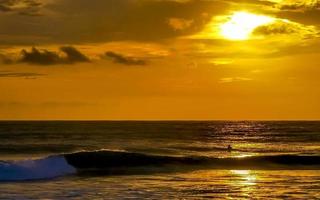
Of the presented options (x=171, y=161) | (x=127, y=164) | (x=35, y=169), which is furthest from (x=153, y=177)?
(x=171, y=161)

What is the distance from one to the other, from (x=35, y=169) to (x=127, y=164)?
11238 millimetres

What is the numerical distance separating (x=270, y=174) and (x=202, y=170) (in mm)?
5953

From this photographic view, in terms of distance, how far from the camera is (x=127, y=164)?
50.6 metres

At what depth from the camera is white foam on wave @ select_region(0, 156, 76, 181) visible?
126 ft

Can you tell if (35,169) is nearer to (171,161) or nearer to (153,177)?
(153,177)

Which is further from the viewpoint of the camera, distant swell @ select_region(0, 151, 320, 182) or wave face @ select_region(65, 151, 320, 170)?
wave face @ select_region(65, 151, 320, 170)

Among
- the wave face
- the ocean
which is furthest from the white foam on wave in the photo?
the wave face

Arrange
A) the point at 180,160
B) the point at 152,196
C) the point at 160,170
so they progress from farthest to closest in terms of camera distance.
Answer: the point at 180,160
the point at 160,170
the point at 152,196

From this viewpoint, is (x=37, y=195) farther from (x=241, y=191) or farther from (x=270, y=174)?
(x=270, y=174)

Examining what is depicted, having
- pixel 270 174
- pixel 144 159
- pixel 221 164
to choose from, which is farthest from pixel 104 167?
pixel 270 174

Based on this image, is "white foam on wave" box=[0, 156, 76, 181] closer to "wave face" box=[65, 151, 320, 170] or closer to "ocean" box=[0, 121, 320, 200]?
"ocean" box=[0, 121, 320, 200]

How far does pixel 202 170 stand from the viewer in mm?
45156

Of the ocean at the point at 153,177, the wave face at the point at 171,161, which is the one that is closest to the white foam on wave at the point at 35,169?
the ocean at the point at 153,177

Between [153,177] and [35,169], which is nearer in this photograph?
[153,177]
